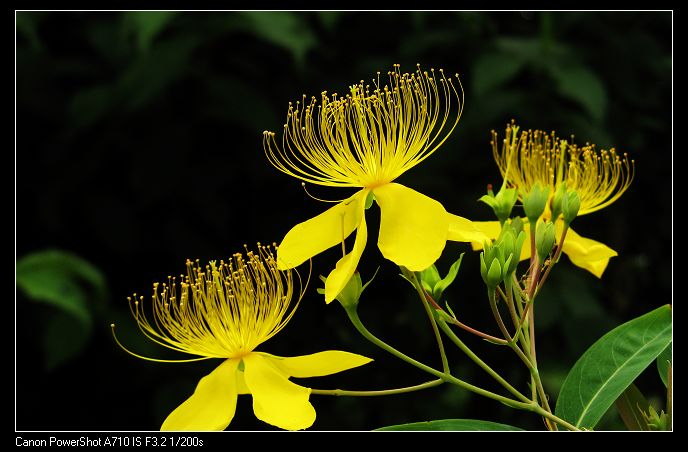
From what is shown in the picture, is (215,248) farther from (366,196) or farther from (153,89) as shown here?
(366,196)

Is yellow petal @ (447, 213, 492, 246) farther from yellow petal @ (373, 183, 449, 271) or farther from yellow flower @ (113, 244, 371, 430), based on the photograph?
yellow flower @ (113, 244, 371, 430)

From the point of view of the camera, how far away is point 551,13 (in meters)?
2.68

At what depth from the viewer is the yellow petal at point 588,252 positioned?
1.43 metres

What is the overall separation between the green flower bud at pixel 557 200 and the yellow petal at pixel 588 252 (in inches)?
3.6

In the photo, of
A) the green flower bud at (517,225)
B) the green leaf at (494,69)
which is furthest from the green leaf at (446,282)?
the green leaf at (494,69)

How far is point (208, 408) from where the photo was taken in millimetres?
1258

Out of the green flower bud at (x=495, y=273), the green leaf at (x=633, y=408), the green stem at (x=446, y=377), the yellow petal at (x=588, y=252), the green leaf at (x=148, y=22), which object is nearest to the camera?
the green stem at (x=446, y=377)

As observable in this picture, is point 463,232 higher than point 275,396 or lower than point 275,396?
higher

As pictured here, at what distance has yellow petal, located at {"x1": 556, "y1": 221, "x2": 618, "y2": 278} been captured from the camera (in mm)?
1434

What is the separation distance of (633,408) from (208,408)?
2.12ft

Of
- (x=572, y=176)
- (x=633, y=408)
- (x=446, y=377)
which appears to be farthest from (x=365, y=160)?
(x=633, y=408)

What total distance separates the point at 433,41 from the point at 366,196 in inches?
57.9

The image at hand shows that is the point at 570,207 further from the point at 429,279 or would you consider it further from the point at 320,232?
the point at 320,232

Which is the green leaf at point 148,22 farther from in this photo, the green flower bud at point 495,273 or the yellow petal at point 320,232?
the green flower bud at point 495,273
